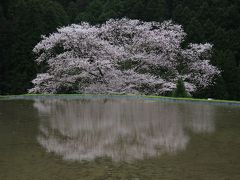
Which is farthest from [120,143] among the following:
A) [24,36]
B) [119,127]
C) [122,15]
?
[122,15]

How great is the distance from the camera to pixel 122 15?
38.9 m

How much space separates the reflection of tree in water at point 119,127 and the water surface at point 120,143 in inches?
0.8

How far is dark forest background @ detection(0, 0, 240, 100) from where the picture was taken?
107 ft

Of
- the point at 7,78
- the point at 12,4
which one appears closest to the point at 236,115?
the point at 7,78

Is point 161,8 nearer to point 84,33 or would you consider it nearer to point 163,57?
point 163,57

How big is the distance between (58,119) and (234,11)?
2867cm

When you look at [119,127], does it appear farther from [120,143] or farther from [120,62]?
[120,62]

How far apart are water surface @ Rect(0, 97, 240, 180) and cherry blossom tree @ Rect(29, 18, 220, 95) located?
9.66 meters

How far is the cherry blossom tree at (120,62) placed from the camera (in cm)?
2577

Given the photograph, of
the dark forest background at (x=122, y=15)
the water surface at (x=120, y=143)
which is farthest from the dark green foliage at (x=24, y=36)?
the water surface at (x=120, y=143)

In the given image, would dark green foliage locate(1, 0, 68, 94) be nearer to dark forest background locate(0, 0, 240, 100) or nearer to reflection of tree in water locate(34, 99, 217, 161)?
dark forest background locate(0, 0, 240, 100)

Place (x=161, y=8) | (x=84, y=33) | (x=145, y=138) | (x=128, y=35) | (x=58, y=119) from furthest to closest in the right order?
(x=161, y=8) < (x=128, y=35) < (x=84, y=33) < (x=58, y=119) < (x=145, y=138)

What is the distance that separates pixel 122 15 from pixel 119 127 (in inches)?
1114

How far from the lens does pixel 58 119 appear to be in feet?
43.9
